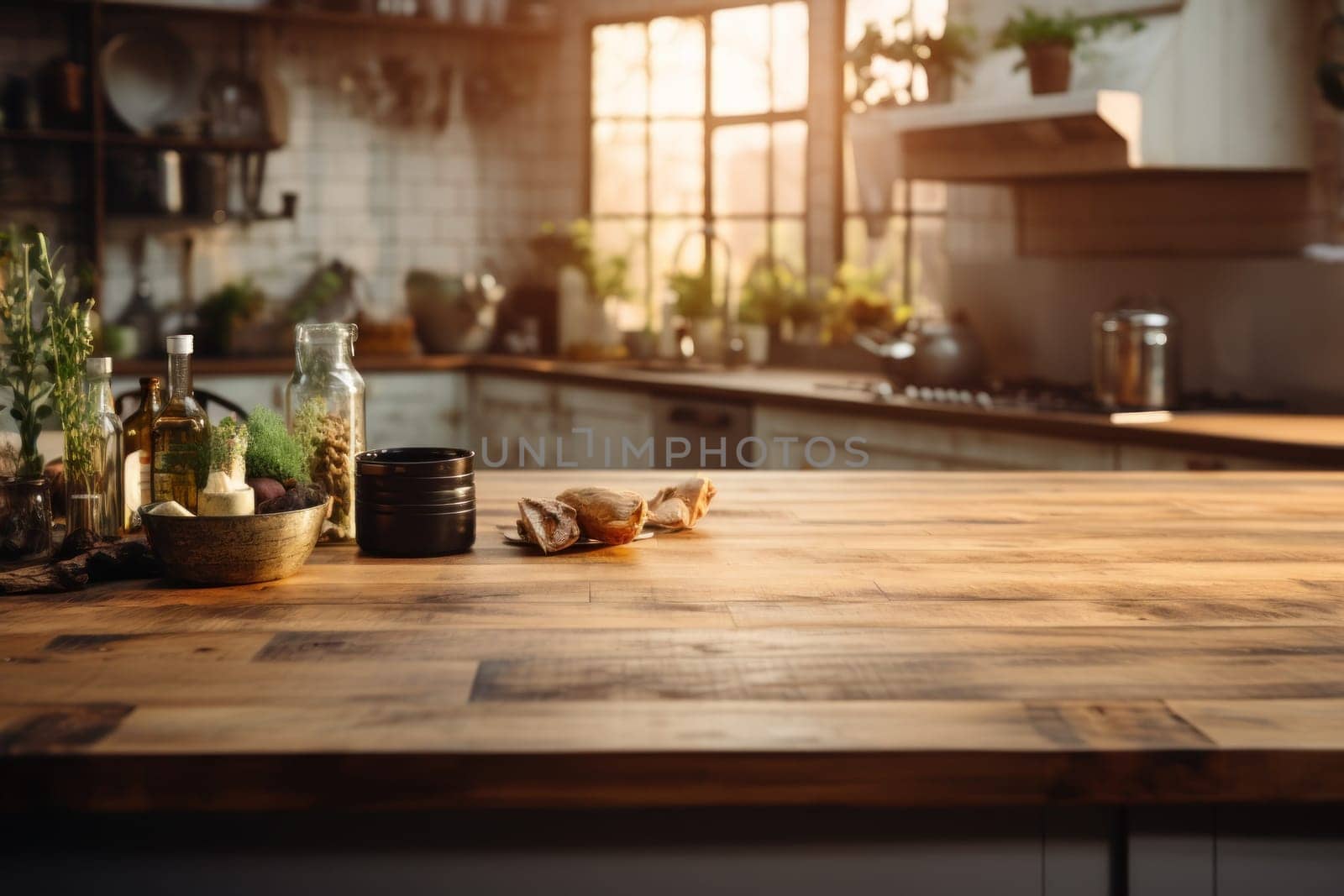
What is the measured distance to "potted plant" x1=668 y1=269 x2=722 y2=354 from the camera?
5.74m

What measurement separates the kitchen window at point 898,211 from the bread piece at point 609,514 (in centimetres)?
352

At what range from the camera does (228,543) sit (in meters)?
1.47

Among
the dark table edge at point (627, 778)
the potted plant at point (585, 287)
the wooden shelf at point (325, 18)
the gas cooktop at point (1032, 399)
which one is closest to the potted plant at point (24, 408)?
the dark table edge at point (627, 778)

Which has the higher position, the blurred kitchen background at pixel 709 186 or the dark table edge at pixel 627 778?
the blurred kitchen background at pixel 709 186

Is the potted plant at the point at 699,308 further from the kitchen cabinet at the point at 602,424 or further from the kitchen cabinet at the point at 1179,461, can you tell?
the kitchen cabinet at the point at 1179,461

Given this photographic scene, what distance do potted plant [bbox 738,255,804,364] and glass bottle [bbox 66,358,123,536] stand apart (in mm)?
4129

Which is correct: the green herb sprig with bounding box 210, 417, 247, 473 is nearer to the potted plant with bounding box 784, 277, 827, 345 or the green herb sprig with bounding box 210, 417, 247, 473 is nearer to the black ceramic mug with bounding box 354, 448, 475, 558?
the black ceramic mug with bounding box 354, 448, 475, 558

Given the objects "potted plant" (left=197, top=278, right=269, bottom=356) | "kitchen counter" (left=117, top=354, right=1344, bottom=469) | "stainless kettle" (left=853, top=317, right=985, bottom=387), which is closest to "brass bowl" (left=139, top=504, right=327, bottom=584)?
"kitchen counter" (left=117, top=354, right=1344, bottom=469)

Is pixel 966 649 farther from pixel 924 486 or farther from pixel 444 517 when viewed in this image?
pixel 924 486

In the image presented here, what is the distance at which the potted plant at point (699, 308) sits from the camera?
574 centimetres

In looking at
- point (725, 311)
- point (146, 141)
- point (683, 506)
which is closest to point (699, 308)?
point (725, 311)

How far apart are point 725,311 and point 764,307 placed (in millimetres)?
166

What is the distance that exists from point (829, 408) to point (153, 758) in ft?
11.2

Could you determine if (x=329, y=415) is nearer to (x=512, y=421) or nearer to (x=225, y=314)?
(x=512, y=421)
